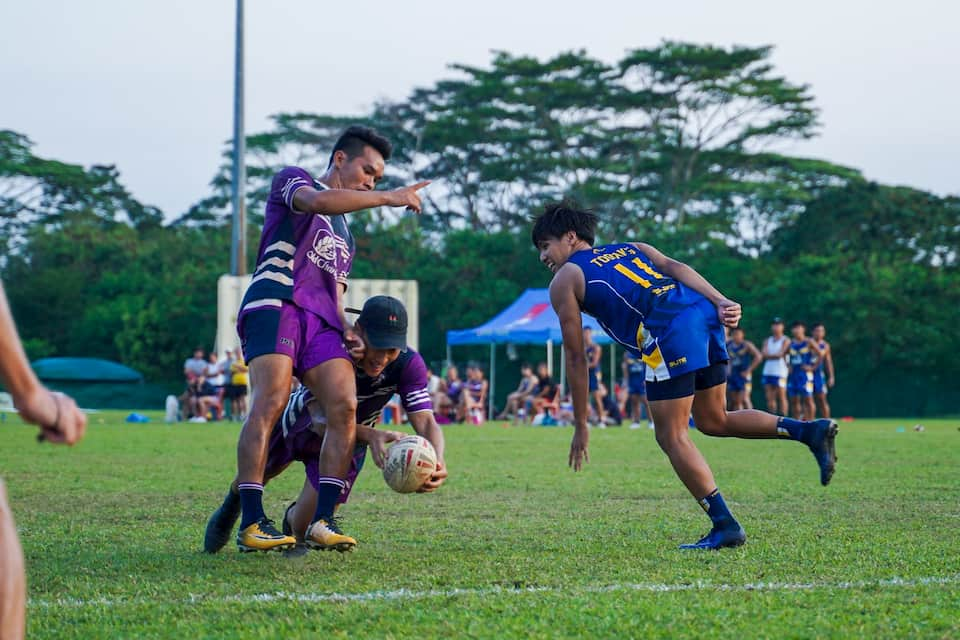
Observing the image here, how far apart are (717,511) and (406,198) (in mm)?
2240

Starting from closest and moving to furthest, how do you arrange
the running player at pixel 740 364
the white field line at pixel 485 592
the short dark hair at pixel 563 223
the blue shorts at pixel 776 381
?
the white field line at pixel 485 592
the short dark hair at pixel 563 223
the running player at pixel 740 364
the blue shorts at pixel 776 381

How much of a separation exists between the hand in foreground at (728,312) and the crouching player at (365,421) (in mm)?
1582

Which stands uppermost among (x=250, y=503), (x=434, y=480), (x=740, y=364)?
(x=740, y=364)

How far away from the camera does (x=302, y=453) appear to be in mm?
6484

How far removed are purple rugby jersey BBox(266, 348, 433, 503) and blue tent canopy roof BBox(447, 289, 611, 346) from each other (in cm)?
2219

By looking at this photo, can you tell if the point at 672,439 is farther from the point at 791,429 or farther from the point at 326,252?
the point at 326,252

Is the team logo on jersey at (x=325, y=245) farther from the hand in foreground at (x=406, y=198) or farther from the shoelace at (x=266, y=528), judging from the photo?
the shoelace at (x=266, y=528)

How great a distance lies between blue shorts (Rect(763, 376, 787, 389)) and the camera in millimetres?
25047

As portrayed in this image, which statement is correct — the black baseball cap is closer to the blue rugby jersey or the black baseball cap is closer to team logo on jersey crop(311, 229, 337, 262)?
team logo on jersey crop(311, 229, 337, 262)

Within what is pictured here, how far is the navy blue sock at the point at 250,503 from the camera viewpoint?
569 centimetres

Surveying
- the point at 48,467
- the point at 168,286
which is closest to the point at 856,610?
the point at 48,467

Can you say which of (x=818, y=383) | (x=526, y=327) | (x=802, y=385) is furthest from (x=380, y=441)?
(x=526, y=327)

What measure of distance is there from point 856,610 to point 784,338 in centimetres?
2116

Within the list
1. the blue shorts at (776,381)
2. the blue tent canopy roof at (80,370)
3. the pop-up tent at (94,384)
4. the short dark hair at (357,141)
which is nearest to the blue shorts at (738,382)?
the blue shorts at (776,381)
